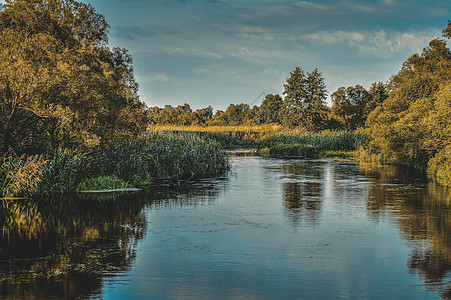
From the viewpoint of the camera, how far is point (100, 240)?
37.4ft

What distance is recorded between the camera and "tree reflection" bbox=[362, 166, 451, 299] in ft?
30.2

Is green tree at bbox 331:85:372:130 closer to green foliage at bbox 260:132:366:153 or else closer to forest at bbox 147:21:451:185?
forest at bbox 147:21:451:185

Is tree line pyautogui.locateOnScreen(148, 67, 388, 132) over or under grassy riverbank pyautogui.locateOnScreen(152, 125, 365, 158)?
over

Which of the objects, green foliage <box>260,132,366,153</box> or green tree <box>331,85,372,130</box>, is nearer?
green foliage <box>260,132,366,153</box>

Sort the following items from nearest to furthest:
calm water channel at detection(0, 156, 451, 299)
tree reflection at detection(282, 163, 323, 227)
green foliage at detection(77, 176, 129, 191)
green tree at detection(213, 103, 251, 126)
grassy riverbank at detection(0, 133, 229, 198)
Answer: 1. calm water channel at detection(0, 156, 451, 299)
2. tree reflection at detection(282, 163, 323, 227)
3. grassy riverbank at detection(0, 133, 229, 198)
4. green foliage at detection(77, 176, 129, 191)
5. green tree at detection(213, 103, 251, 126)

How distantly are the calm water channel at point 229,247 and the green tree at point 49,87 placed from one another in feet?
12.0

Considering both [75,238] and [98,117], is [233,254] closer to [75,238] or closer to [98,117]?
[75,238]

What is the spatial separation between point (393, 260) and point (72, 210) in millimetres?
10701

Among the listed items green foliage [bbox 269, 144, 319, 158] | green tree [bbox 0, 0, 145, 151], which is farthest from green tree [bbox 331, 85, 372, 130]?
green tree [bbox 0, 0, 145, 151]

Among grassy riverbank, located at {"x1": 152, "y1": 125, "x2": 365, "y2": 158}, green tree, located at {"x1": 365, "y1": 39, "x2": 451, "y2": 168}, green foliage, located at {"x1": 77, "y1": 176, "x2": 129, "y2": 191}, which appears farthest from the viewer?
grassy riverbank, located at {"x1": 152, "y1": 125, "x2": 365, "y2": 158}

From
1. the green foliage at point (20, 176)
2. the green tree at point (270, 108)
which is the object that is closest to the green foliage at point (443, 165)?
the green foliage at point (20, 176)

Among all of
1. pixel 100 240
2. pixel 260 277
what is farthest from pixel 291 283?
pixel 100 240

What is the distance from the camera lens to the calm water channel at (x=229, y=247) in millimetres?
8094

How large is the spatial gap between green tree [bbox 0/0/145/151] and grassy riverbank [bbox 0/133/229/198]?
3.02 feet
